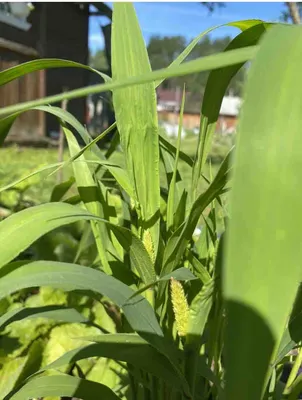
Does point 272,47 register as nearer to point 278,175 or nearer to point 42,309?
point 278,175

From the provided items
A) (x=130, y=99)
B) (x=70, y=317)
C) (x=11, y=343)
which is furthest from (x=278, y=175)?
(x=11, y=343)

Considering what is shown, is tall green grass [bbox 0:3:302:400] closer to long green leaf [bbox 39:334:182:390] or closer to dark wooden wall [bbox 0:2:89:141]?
long green leaf [bbox 39:334:182:390]

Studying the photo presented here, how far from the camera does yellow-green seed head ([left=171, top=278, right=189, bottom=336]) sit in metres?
0.51

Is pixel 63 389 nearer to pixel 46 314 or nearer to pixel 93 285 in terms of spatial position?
pixel 46 314

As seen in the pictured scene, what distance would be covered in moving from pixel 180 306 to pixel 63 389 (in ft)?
0.62

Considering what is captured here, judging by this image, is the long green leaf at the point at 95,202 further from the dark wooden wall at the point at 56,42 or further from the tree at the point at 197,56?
the dark wooden wall at the point at 56,42

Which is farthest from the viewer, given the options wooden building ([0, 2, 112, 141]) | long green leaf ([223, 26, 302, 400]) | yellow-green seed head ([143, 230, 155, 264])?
wooden building ([0, 2, 112, 141])

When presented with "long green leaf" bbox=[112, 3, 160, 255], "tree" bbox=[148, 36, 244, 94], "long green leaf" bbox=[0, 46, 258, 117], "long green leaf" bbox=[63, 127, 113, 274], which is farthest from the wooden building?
"long green leaf" bbox=[0, 46, 258, 117]

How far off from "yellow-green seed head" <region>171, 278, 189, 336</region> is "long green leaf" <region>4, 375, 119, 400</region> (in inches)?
5.9

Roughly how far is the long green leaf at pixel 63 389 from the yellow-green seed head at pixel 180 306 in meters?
0.15

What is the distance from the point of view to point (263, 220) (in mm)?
237

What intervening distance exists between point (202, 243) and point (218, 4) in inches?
229

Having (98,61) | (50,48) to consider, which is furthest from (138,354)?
(98,61)

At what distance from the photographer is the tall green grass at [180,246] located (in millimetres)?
241
